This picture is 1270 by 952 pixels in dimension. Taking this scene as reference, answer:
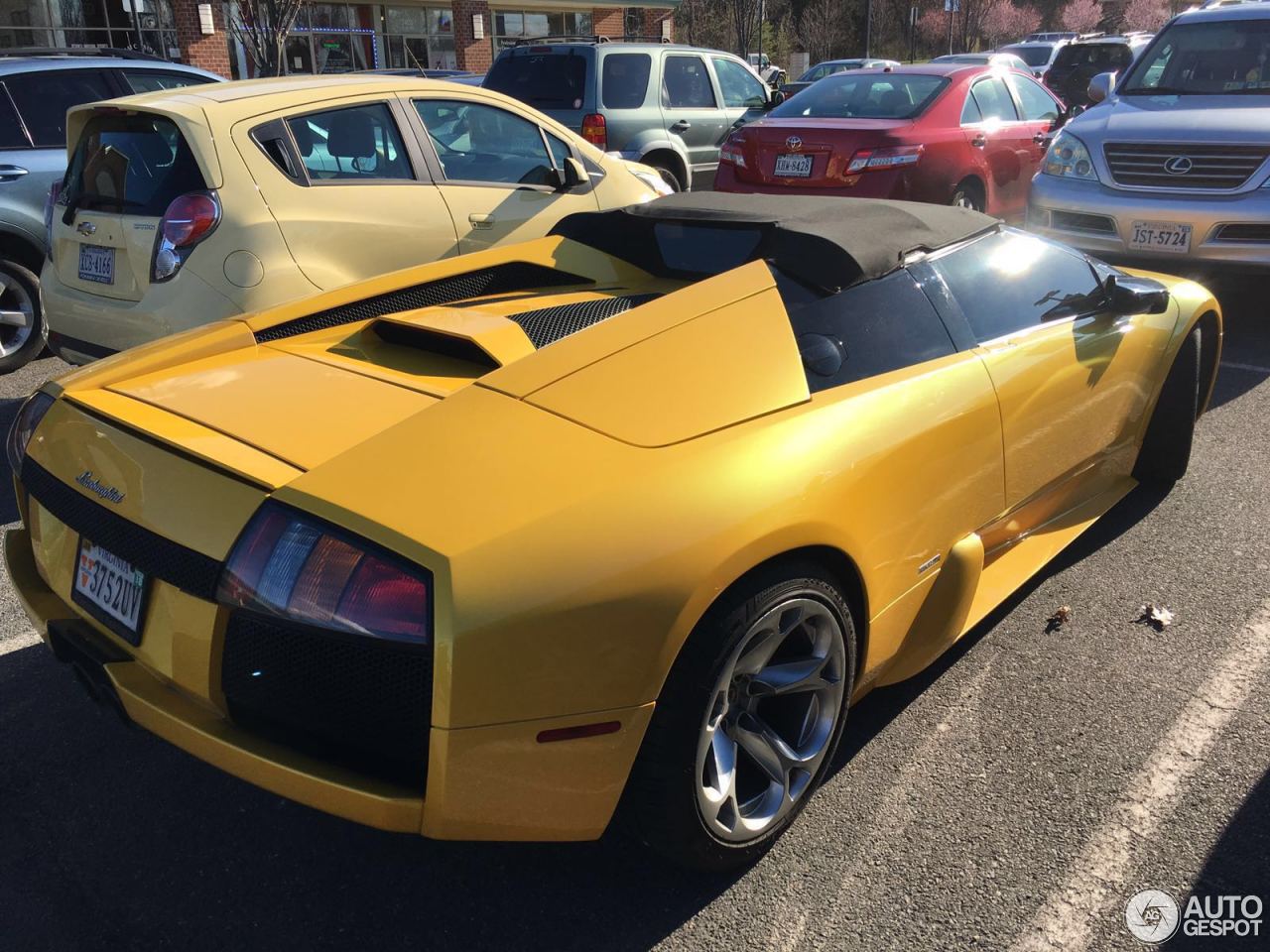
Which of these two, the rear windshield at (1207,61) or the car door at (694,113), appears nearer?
the rear windshield at (1207,61)

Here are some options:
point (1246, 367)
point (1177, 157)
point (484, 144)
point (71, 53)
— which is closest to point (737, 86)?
point (1177, 157)

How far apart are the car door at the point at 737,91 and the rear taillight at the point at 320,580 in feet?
33.0

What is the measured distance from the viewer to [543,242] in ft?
12.6

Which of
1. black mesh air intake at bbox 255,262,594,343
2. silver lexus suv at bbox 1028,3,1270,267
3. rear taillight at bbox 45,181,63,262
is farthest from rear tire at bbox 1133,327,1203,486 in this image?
rear taillight at bbox 45,181,63,262

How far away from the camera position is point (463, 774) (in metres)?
1.96

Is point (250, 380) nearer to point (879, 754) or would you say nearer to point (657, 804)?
point (657, 804)

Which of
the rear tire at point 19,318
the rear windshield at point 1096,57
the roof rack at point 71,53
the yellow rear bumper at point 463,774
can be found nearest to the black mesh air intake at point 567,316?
the yellow rear bumper at point 463,774

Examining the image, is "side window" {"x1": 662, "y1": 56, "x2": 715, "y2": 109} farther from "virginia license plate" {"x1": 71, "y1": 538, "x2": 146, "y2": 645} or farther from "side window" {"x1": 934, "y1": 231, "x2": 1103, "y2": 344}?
"virginia license plate" {"x1": 71, "y1": 538, "x2": 146, "y2": 645}

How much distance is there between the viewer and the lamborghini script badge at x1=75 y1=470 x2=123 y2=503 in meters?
2.35

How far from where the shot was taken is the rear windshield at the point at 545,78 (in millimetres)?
10148

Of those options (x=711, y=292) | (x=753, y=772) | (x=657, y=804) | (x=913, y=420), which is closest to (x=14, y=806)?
(x=657, y=804)

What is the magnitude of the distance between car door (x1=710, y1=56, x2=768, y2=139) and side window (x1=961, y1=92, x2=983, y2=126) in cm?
294

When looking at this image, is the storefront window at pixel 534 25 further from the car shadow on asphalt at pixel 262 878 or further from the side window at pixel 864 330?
the car shadow on asphalt at pixel 262 878

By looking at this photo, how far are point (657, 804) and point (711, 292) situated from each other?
1262 mm
